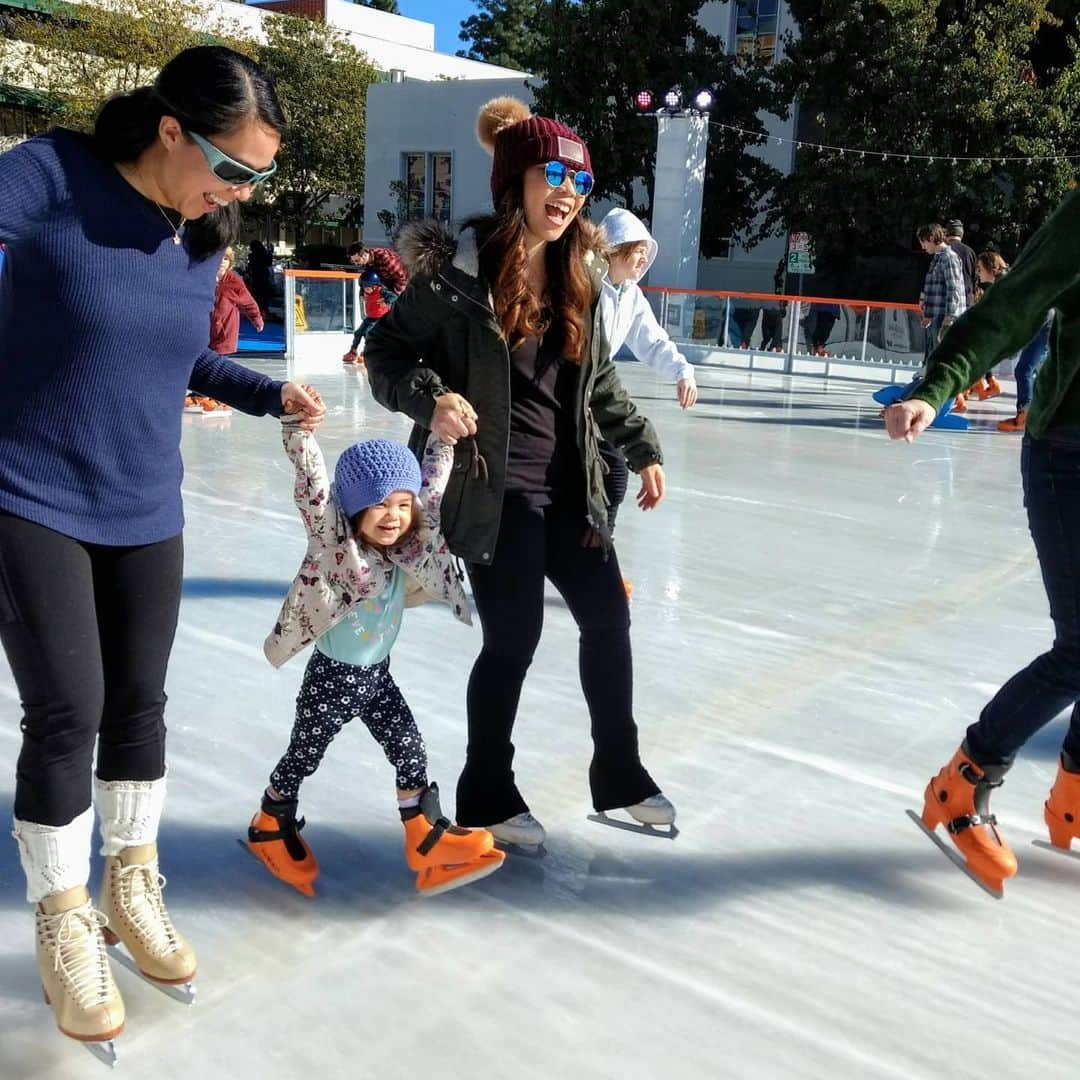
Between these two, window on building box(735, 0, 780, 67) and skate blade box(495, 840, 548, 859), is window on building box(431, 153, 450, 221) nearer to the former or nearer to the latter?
window on building box(735, 0, 780, 67)

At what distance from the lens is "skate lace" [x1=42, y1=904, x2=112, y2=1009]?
1842 millimetres

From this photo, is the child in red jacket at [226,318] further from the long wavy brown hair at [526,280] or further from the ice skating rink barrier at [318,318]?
the long wavy brown hair at [526,280]

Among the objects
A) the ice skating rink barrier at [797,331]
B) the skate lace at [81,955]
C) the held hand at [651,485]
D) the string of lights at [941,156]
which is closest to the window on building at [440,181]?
the string of lights at [941,156]

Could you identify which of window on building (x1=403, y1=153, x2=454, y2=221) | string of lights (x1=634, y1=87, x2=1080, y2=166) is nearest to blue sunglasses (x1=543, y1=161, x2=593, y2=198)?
string of lights (x1=634, y1=87, x2=1080, y2=166)

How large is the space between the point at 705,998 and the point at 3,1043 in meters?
1.10

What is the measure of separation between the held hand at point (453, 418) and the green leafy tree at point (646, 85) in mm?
23136

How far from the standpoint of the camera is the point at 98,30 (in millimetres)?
27641

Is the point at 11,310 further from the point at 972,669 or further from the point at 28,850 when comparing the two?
the point at 972,669

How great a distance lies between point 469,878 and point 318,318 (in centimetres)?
1229

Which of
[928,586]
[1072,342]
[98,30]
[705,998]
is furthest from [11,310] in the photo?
[98,30]

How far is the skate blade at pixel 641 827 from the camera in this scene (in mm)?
2631

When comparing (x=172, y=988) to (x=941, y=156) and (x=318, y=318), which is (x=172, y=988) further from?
(x=941, y=156)

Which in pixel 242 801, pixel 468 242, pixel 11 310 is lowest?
pixel 242 801

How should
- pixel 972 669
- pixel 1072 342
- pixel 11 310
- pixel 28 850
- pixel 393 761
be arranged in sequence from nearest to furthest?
pixel 11 310 < pixel 28 850 < pixel 1072 342 < pixel 393 761 < pixel 972 669
